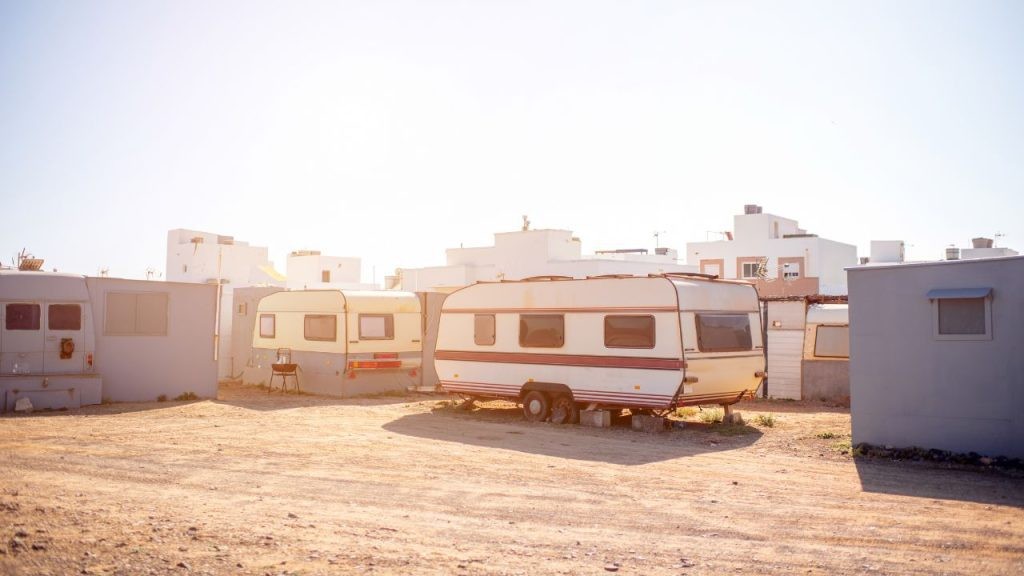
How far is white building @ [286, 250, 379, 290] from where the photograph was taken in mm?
58625

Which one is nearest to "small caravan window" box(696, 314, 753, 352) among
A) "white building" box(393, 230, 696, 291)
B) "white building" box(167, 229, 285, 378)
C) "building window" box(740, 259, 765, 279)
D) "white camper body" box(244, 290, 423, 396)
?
"white camper body" box(244, 290, 423, 396)

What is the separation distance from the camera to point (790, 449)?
13727 mm

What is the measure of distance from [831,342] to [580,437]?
8.60 m

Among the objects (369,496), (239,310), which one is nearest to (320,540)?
(369,496)

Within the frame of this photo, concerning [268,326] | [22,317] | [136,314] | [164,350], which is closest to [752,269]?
[268,326]

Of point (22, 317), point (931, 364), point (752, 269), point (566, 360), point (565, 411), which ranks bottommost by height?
point (565, 411)

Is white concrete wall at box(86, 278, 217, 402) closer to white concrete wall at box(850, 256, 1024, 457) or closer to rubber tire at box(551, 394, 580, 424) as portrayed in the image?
rubber tire at box(551, 394, 580, 424)

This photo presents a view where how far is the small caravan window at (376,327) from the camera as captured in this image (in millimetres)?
21562

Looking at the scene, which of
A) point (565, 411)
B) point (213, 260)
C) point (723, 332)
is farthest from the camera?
point (213, 260)

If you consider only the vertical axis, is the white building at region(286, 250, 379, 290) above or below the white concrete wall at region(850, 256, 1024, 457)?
above

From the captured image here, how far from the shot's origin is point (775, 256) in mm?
48094

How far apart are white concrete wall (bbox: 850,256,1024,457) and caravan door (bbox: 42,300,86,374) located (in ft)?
48.2

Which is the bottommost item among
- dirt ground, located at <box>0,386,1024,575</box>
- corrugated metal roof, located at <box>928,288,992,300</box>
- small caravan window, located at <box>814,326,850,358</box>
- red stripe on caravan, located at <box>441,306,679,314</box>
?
dirt ground, located at <box>0,386,1024,575</box>

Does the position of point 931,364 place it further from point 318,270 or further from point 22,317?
point 318,270
